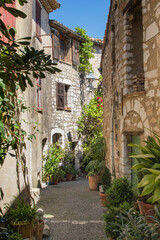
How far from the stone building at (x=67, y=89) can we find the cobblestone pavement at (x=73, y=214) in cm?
339

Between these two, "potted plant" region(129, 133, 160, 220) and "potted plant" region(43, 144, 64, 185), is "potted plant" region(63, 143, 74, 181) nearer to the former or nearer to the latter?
"potted plant" region(43, 144, 64, 185)

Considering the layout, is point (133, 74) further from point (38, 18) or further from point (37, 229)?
point (38, 18)

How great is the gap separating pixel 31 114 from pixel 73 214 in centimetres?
280

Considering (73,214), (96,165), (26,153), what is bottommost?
(73,214)

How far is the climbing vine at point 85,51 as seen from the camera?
12.9m

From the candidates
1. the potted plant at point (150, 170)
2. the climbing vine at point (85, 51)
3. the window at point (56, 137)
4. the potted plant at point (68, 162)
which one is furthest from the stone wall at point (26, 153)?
the climbing vine at point (85, 51)

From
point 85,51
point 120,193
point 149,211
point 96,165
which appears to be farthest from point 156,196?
point 85,51

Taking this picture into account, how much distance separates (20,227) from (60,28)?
9.56 meters

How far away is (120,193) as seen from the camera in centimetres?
450

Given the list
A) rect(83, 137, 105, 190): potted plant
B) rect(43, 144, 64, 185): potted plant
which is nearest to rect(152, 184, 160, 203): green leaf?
rect(83, 137, 105, 190): potted plant

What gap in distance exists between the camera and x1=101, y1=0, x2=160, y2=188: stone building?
378 cm

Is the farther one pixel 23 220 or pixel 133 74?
pixel 133 74

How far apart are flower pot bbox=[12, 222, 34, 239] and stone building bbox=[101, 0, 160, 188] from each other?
2.15 metres

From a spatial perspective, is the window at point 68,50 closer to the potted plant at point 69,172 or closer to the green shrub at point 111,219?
the potted plant at point 69,172
